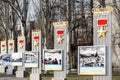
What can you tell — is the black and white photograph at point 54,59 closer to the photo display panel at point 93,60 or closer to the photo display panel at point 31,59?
the photo display panel at point 31,59

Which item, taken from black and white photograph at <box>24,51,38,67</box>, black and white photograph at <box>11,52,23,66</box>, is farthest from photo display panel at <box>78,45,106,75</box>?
black and white photograph at <box>11,52,23,66</box>

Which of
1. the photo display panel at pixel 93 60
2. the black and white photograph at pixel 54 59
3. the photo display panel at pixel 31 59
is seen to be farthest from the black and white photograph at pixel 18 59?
the photo display panel at pixel 93 60

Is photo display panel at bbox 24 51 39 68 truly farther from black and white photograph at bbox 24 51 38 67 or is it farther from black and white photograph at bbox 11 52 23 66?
black and white photograph at bbox 11 52 23 66

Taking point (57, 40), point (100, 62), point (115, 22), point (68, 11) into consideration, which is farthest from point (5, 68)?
point (100, 62)

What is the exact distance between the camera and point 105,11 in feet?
56.2

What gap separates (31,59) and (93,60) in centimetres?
1071

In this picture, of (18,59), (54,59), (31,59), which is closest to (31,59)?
(31,59)

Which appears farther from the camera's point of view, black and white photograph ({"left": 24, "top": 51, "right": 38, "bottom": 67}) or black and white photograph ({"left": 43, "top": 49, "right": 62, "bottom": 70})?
black and white photograph ({"left": 24, "top": 51, "right": 38, "bottom": 67})

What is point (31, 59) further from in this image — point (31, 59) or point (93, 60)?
point (93, 60)

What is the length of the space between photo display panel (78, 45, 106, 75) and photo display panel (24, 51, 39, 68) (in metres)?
9.62

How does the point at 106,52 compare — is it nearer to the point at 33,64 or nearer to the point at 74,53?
the point at 33,64

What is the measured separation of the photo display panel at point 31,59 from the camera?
2686 cm

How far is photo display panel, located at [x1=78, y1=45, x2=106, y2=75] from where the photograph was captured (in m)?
17.0

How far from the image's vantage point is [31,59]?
89.7 ft
